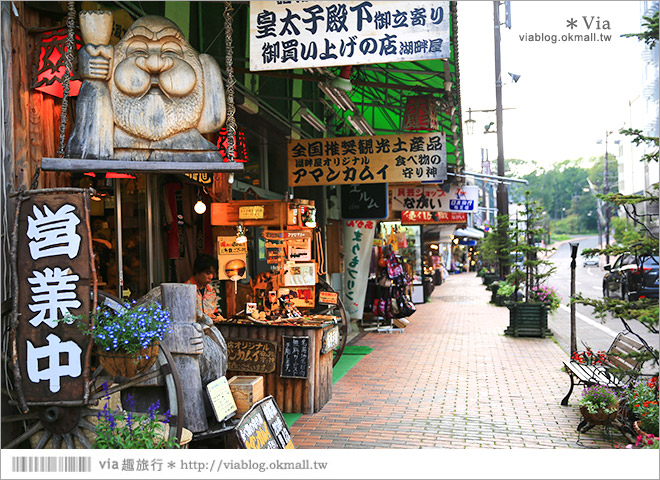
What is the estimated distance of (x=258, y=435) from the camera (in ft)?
17.8

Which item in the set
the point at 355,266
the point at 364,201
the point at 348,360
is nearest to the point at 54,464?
the point at 348,360

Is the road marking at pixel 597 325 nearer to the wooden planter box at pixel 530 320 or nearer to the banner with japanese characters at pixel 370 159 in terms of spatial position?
the wooden planter box at pixel 530 320

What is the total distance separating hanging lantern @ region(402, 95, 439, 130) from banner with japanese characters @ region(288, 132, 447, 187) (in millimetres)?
1702

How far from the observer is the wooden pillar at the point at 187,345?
18.3 feet

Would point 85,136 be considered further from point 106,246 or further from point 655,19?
point 655,19

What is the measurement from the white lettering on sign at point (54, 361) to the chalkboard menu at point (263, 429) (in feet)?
4.57

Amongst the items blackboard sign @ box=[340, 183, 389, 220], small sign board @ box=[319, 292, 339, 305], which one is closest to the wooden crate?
small sign board @ box=[319, 292, 339, 305]

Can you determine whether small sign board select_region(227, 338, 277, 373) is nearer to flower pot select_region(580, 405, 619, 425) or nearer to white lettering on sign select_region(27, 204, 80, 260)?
flower pot select_region(580, 405, 619, 425)

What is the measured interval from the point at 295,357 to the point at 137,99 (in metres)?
4.52

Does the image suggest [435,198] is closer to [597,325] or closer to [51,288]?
[597,325]

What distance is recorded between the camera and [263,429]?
5.57 metres

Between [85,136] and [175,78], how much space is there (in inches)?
31.1

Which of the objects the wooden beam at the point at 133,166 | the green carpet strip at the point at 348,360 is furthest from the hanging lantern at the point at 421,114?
the wooden beam at the point at 133,166

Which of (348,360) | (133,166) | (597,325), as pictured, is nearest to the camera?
(133,166)
